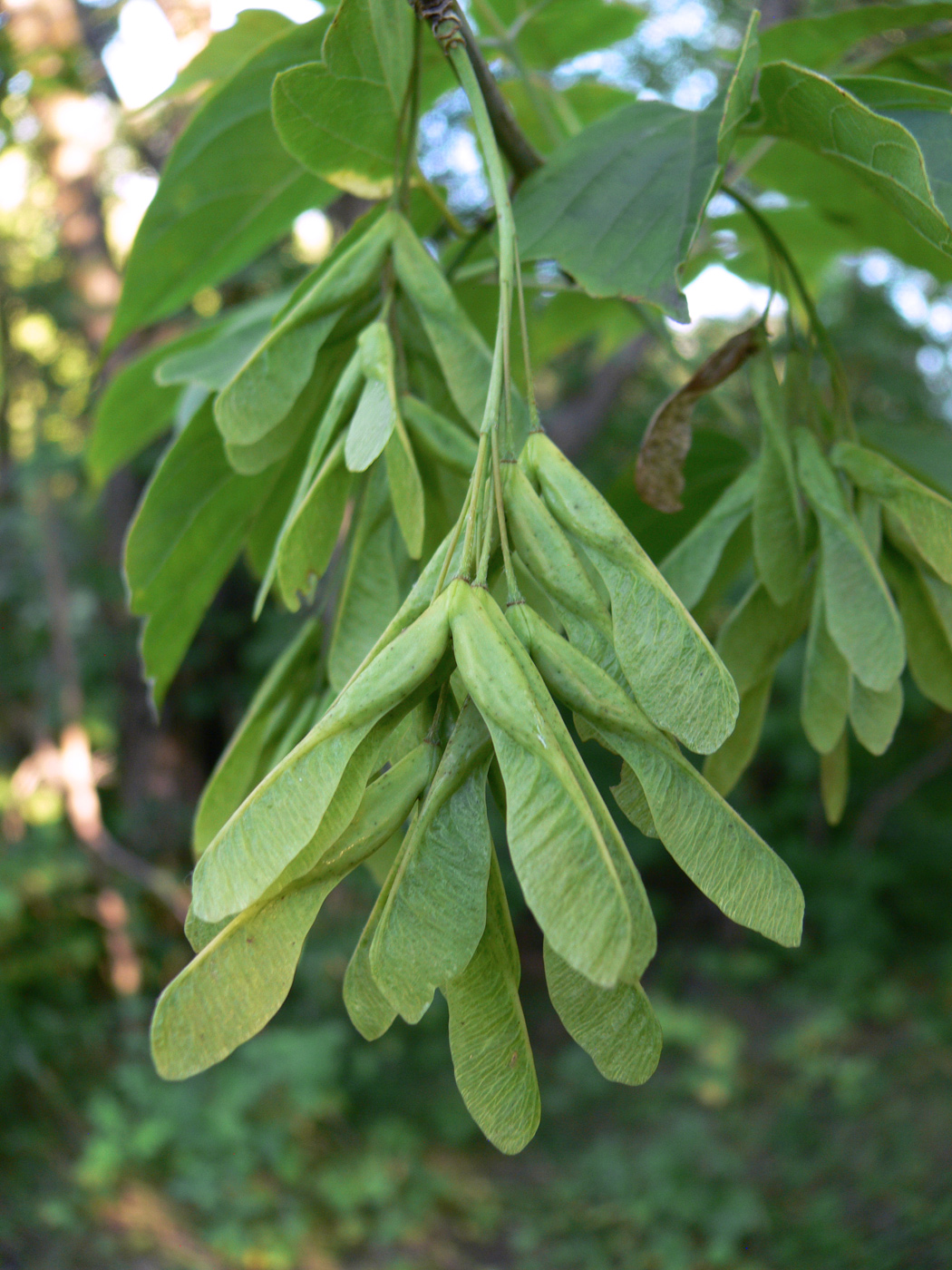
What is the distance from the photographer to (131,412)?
0.97 m

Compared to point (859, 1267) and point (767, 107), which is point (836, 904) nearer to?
point (859, 1267)

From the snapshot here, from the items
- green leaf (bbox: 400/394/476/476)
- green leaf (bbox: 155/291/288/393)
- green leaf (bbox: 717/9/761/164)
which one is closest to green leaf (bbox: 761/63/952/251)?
green leaf (bbox: 717/9/761/164)

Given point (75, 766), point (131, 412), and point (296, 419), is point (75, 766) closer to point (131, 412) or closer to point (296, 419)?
point (131, 412)

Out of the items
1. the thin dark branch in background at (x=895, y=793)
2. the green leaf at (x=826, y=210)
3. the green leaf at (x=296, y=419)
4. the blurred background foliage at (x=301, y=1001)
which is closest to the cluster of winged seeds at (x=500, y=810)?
the green leaf at (x=296, y=419)

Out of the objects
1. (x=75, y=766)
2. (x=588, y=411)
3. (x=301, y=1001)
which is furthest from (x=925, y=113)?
(x=301, y=1001)

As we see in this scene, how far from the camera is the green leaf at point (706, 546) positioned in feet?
1.75

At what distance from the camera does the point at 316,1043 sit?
10.6 feet

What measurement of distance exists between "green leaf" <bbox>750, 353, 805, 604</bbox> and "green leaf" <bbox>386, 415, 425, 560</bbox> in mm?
200

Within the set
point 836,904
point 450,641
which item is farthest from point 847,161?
point 836,904

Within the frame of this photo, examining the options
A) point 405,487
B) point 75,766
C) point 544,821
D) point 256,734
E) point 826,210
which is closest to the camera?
point 544,821

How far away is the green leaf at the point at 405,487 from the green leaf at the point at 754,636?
20 cm

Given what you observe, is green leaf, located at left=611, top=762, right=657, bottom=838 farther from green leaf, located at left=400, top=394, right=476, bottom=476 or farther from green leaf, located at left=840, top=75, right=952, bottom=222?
green leaf, located at left=840, top=75, right=952, bottom=222

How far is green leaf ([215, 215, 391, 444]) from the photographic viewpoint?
46 cm

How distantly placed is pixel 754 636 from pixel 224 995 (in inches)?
13.2
